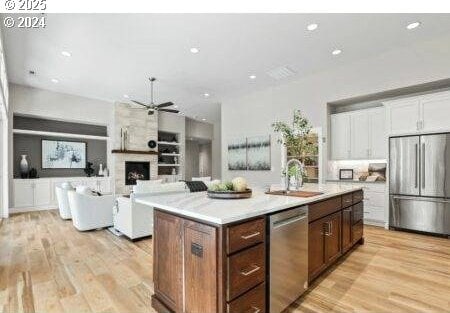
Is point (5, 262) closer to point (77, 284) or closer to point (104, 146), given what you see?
point (77, 284)


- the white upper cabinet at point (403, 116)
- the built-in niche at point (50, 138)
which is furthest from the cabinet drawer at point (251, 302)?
the built-in niche at point (50, 138)

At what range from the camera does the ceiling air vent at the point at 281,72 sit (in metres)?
5.26

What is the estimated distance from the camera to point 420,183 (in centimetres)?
411

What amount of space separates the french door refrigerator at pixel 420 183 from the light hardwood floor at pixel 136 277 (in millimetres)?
332

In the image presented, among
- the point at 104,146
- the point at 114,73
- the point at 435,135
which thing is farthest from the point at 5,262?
the point at 435,135

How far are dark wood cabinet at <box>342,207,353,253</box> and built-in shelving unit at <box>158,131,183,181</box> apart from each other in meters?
7.43

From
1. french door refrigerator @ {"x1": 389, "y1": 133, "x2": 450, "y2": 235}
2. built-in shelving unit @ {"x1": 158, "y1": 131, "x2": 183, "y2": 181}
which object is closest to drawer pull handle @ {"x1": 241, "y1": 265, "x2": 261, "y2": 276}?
french door refrigerator @ {"x1": 389, "y1": 133, "x2": 450, "y2": 235}

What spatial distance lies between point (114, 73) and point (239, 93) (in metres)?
3.36

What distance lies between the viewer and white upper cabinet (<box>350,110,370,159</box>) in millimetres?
4984

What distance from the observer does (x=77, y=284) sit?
2434mm

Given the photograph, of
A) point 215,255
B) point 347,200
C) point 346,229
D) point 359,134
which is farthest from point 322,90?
point 215,255

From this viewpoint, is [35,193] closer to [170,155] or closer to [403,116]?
[170,155]

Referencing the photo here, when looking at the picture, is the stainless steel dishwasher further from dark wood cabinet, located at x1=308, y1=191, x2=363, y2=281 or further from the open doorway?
the open doorway
